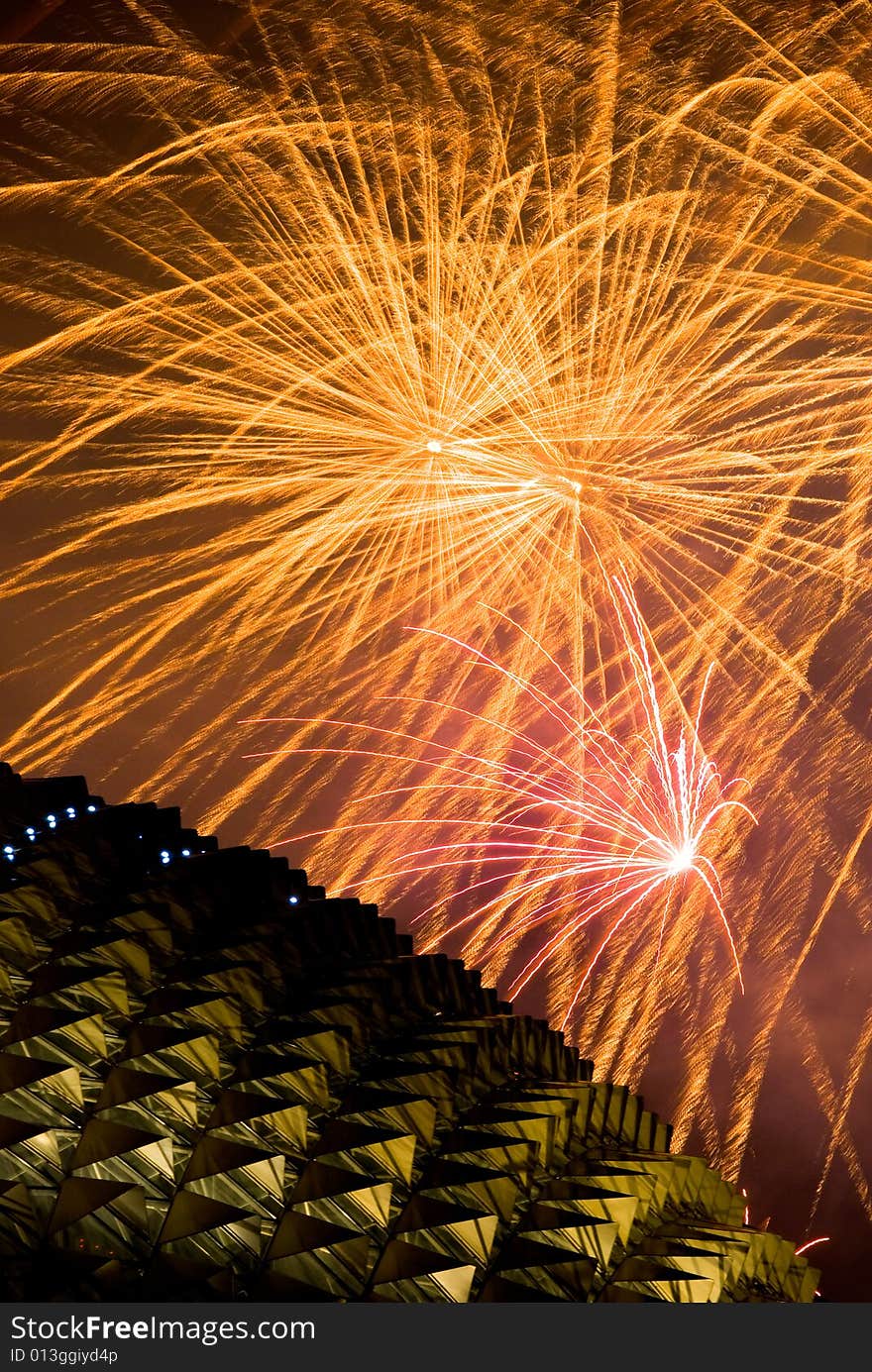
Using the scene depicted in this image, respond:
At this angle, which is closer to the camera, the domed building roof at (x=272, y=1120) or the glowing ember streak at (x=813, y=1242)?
the domed building roof at (x=272, y=1120)

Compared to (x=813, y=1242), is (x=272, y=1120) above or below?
above

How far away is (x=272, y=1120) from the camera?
20875mm

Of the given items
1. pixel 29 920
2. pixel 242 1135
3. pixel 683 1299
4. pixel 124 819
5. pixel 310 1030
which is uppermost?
pixel 124 819

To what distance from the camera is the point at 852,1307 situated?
51.5ft

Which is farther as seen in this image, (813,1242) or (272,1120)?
(813,1242)

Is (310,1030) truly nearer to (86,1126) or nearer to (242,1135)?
(242,1135)

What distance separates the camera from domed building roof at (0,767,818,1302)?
712 inches

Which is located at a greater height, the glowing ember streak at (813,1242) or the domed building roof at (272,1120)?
the domed building roof at (272,1120)

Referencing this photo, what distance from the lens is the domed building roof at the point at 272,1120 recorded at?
18078 mm

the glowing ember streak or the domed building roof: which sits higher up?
the domed building roof

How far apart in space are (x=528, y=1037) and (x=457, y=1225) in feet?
37.9

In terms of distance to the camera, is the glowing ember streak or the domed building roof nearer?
the domed building roof

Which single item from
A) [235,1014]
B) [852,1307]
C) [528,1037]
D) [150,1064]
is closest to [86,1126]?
[150,1064]

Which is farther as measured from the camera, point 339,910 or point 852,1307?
point 339,910
